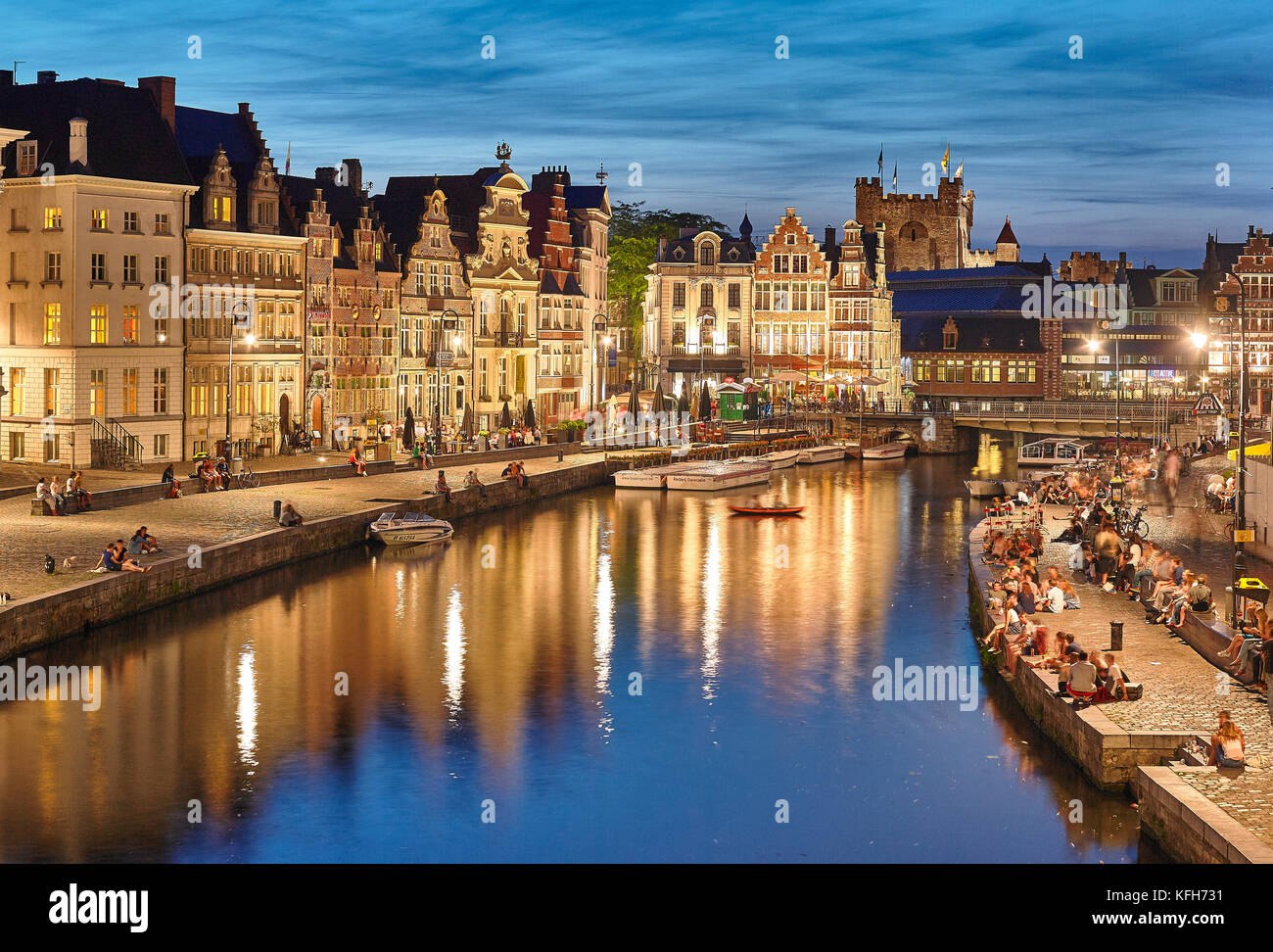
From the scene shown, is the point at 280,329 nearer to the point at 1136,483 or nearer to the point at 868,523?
the point at 868,523

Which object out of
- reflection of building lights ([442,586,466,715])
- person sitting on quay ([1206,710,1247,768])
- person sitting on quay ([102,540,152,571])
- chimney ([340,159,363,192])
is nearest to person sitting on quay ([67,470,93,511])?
person sitting on quay ([102,540,152,571])

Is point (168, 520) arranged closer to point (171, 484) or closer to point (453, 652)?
point (171, 484)

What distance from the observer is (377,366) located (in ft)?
250

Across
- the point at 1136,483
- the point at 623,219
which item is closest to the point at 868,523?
the point at 1136,483

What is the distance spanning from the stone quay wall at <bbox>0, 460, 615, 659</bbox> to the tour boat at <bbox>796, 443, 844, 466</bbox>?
3414 cm

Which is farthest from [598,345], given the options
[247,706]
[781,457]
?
[247,706]

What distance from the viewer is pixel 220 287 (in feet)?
213

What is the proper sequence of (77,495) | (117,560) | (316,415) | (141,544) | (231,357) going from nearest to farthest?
(117,560), (141,544), (77,495), (231,357), (316,415)

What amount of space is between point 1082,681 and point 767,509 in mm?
42091
